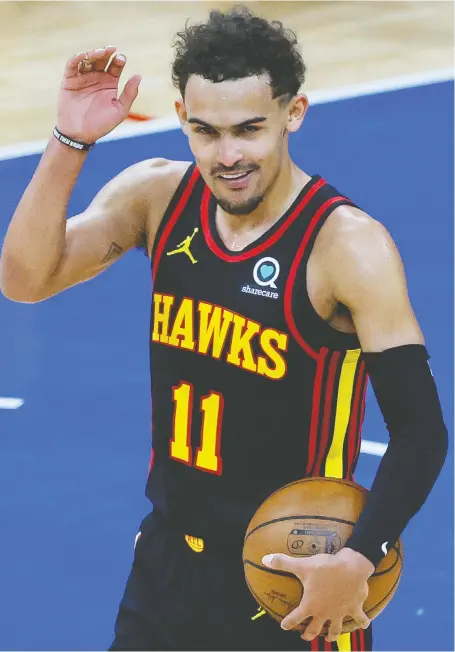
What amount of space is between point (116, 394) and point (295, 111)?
315 cm

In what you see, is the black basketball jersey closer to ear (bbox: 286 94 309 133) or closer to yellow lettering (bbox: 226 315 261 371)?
yellow lettering (bbox: 226 315 261 371)

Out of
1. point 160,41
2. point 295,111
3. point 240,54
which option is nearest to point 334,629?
point 295,111

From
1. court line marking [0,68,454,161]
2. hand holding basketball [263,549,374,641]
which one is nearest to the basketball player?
hand holding basketball [263,549,374,641]

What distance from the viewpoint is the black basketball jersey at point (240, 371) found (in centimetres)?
427

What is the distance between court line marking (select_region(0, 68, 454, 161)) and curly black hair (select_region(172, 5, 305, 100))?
470 cm

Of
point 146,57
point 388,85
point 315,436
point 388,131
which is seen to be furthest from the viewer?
point 146,57

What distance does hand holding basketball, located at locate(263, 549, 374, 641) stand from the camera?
12.6ft

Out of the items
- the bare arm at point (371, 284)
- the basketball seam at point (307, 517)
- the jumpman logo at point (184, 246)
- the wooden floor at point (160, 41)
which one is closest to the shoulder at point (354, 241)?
the bare arm at point (371, 284)

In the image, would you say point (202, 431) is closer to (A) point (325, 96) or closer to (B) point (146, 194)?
(B) point (146, 194)

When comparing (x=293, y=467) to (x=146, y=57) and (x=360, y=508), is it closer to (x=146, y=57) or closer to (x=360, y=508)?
(x=360, y=508)

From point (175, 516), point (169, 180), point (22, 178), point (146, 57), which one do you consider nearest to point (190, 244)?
point (169, 180)

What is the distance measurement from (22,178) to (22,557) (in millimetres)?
3132

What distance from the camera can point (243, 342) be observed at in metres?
4.32

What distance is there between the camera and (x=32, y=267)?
14.6 feet
